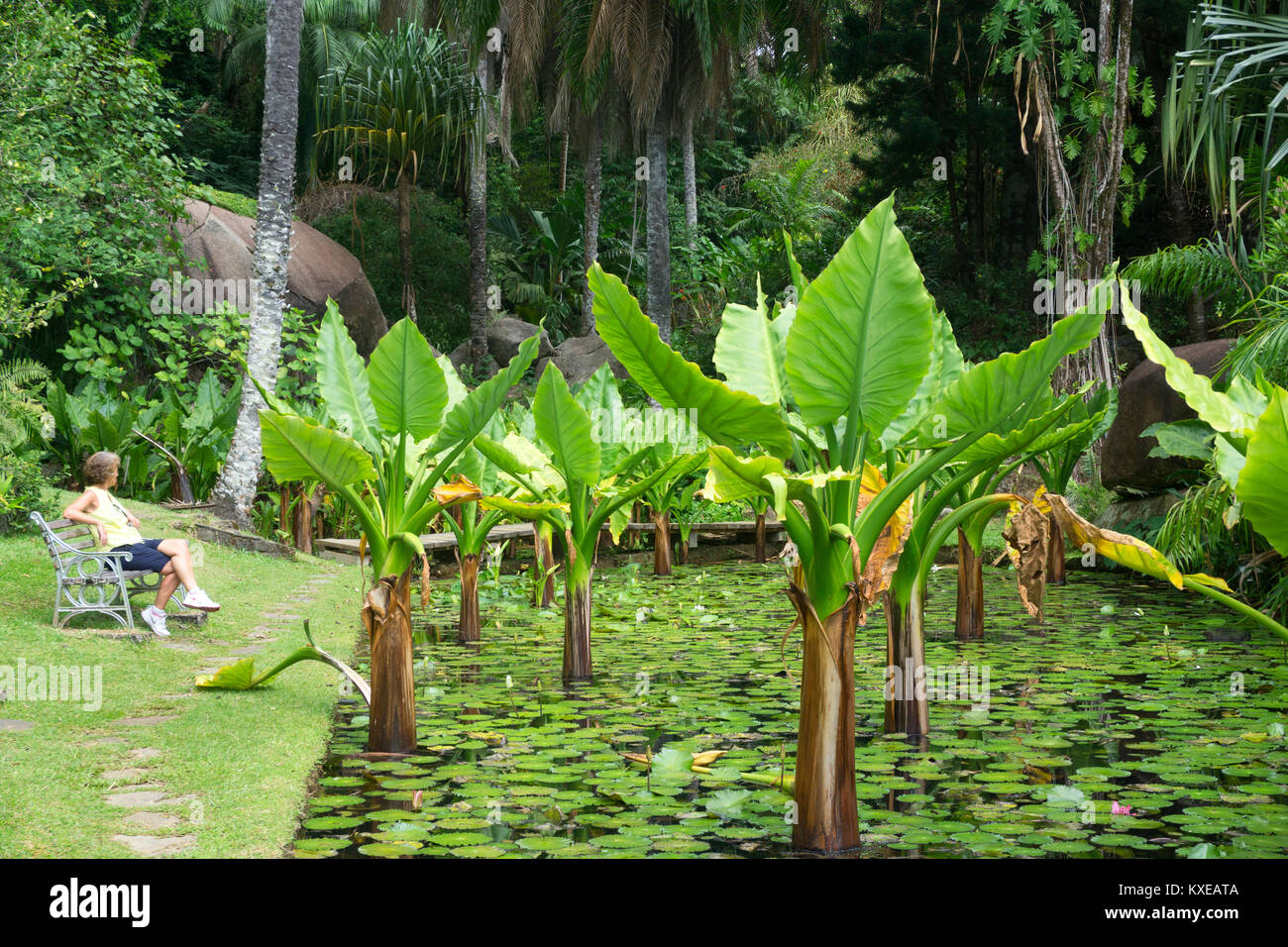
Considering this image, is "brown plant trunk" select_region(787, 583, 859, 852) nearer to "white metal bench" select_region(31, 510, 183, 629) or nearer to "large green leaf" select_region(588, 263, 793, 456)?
"large green leaf" select_region(588, 263, 793, 456)

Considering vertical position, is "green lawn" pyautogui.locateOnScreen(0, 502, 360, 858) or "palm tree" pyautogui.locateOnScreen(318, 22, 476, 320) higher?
"palm tree" pyautogui.locateOnScreen(318, 22, 476, 320)

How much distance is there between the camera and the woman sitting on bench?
20.1 feet

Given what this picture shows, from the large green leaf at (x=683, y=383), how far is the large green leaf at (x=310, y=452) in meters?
1.22

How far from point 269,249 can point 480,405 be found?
678 centimetres

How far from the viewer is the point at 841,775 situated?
10.4 ft

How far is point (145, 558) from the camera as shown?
6.27m

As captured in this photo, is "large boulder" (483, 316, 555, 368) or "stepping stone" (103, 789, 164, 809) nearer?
"stepping stone" (103, 789, 164, 809)

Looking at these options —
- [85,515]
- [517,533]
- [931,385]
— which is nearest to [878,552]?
[931,385]

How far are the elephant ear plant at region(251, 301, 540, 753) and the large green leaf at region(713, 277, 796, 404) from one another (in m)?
0.79

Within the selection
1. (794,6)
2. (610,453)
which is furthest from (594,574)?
(794,6)

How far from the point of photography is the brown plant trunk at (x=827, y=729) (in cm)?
312

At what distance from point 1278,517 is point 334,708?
3977 mm

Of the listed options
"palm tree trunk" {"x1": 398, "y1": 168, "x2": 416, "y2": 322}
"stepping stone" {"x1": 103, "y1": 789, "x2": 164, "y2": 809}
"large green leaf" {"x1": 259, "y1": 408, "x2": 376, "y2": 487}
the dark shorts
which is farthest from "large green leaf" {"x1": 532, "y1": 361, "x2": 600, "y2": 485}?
"palm tree trunk" {"x1": 398, "y1": 168, "x2": 416, "y2": 322}

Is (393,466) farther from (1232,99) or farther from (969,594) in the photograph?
(1232,99)
